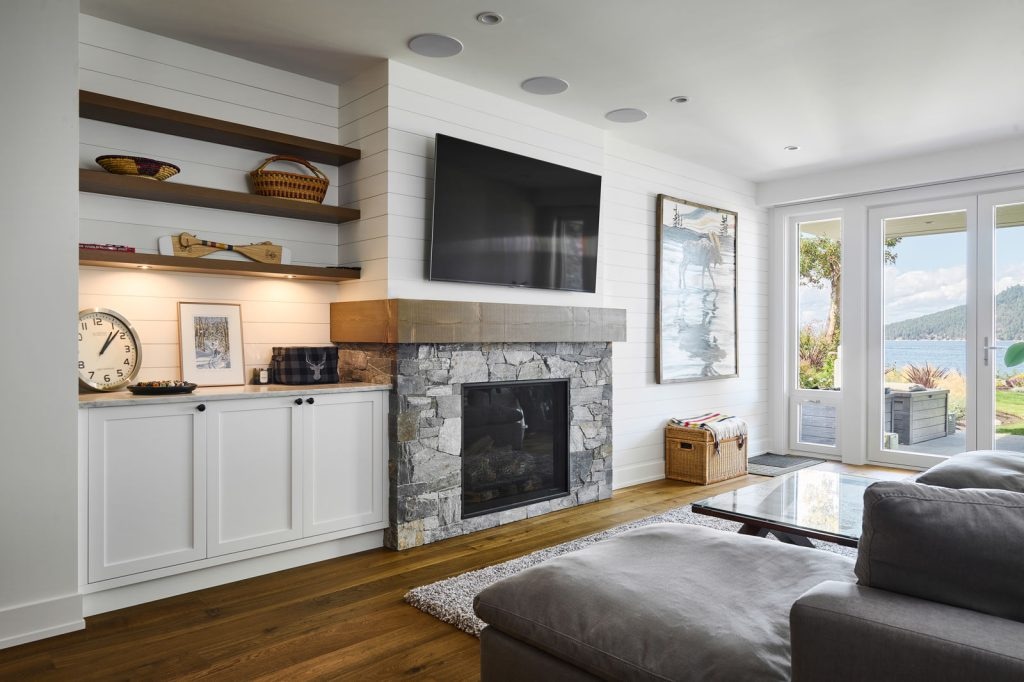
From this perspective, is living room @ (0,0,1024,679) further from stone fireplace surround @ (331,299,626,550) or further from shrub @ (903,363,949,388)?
shrub @ (903,363,949,388)

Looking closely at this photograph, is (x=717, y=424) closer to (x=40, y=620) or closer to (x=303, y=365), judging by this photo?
Result: (x=303, y=365)

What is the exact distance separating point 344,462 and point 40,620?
1336 millimetres

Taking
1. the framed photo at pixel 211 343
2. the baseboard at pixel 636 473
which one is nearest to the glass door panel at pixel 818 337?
the baseboard at pixel 636 473

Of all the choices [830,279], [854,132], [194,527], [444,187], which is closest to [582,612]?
[194,527]

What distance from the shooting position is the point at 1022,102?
420cm

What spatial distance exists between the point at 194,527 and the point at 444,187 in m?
2.03

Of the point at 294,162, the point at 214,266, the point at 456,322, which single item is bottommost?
the point at 456,322

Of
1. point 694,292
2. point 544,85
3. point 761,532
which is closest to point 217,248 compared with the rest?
point 544,85

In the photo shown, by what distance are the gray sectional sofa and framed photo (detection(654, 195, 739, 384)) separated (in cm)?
353

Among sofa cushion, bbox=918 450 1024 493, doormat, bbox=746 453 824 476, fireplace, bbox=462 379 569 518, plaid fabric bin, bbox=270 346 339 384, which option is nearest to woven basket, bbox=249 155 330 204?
plaid fabric bin, bbox=270 346 339 384

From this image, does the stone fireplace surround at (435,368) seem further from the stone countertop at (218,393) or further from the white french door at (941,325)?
the white french door at (941,325)

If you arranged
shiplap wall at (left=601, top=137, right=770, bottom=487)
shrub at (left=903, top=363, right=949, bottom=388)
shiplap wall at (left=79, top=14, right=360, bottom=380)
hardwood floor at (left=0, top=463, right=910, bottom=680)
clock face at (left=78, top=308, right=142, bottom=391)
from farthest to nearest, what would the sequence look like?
1. shrub at (left=903, top=363, right=949, bottom=388)
2. shiplap wall at (left=601, top=137, right=770, bottom=487)
3. shiplap wall at (left=79, top=14, right=360, bottom=380)
4. clock face at (left=78, top=308, right=142, bottom=391)
5. hardwood floor at (left=0, top=463, right=910, bottom=680)

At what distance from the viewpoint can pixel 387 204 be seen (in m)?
3.57

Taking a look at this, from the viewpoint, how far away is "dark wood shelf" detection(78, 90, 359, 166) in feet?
9.73
